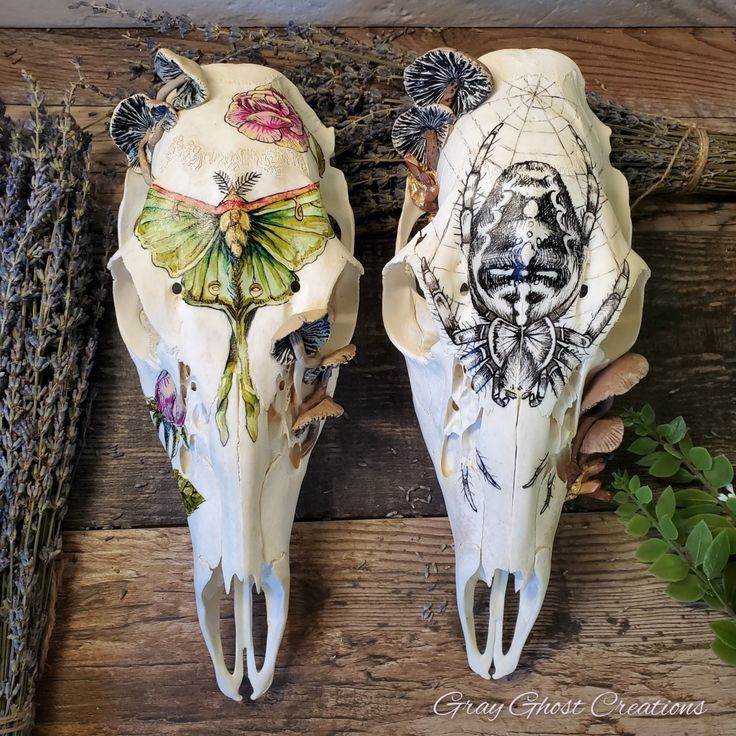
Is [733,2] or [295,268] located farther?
[733,2]

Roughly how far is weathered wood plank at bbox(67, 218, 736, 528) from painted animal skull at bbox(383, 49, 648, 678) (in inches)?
5.9

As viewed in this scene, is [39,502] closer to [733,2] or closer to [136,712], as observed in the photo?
[136,712]

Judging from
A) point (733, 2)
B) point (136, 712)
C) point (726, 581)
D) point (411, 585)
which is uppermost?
point (733, 2)

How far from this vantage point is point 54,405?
976 millimetres

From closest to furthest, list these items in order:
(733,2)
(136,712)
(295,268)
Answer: (295,268) < (136,712) < (733,2)

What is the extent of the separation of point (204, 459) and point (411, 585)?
1.11 feet

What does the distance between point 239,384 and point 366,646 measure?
0.40 m

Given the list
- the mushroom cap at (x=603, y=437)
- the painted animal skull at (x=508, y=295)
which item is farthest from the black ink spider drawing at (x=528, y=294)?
the mushroom cap at (x=603, y=437)

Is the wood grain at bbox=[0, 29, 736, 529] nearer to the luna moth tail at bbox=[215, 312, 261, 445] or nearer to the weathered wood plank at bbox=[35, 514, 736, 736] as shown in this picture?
the weathered wood plank at bbox=[35, 514, 736, 736]

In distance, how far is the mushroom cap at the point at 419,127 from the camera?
3.01ft

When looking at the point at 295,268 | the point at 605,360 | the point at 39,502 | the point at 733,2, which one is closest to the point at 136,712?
the point at 39,502

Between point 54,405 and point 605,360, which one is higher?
point 605,360

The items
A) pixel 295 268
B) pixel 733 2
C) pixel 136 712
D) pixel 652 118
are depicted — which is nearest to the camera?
pixel 295 268

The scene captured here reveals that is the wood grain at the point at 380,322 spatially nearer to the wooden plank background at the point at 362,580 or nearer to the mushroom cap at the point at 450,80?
the wooden plank background at the point at 362,580
